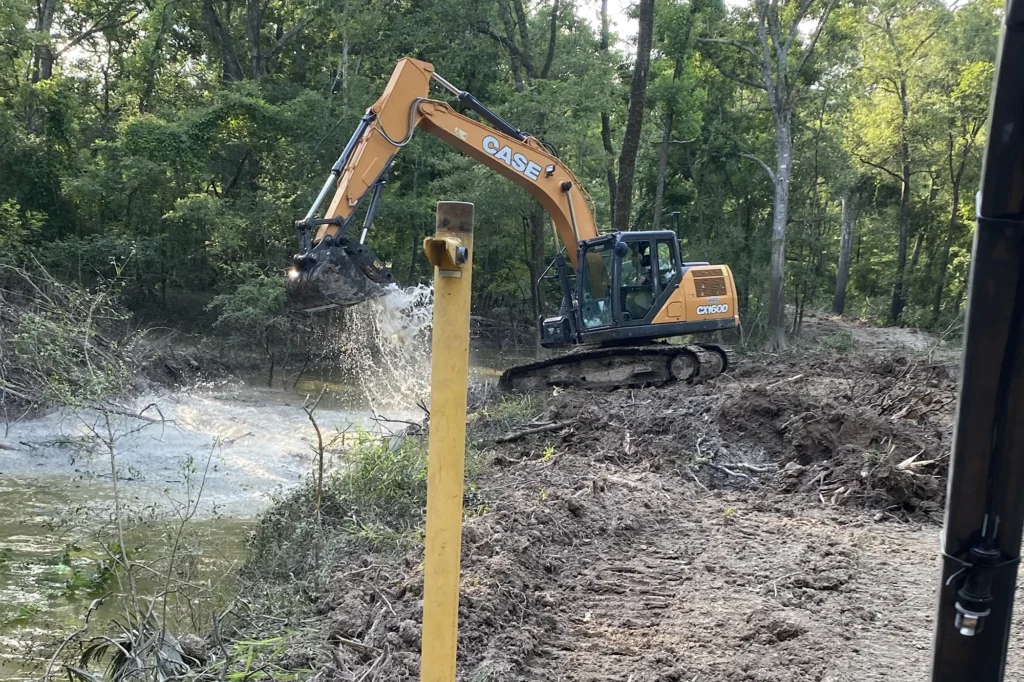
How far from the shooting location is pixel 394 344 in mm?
11883

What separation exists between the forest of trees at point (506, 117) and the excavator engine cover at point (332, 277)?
6.16 metres

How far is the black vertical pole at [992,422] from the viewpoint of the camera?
1.58 m

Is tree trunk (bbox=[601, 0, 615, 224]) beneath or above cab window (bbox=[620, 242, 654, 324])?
above

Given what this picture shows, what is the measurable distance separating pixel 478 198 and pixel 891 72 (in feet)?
49.2

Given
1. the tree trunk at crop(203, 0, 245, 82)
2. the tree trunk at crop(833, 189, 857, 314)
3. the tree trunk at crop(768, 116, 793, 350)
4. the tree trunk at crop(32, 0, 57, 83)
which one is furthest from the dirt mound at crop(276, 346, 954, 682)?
the tree trunk at crop(833, 189, 857, 314)

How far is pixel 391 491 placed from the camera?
6051 mm

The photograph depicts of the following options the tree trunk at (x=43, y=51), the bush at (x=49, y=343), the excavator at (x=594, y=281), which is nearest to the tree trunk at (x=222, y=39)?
the tree trunk at (x=43, y=51)

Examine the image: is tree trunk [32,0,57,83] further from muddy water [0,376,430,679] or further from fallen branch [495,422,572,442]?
fallen branch [495,422,572,442]

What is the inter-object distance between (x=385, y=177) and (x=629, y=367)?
14.1ft

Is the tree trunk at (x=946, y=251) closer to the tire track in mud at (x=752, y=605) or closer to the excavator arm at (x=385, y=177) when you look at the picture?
the excavator arm at (x=385, y=177)

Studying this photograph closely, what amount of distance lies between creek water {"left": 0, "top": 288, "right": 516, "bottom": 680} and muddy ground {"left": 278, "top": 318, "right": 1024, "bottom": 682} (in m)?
1.67

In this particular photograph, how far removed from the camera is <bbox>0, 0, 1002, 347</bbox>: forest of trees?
59.3 feet

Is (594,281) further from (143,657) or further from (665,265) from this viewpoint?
(143,657)

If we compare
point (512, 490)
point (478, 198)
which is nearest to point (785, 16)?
point (478, 198)
